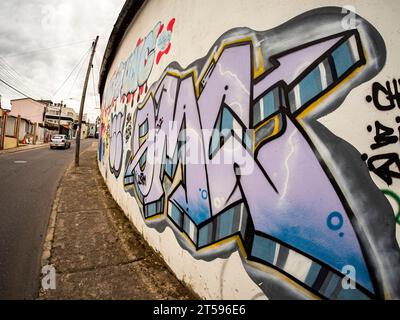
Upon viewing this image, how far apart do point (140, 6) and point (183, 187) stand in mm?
4852

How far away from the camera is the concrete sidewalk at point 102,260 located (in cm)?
271

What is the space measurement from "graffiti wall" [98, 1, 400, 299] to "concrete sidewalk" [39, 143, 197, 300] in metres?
0.34

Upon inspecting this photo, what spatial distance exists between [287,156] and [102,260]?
10.4 ft

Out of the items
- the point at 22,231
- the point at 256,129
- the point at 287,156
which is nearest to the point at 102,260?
the point at 22,231

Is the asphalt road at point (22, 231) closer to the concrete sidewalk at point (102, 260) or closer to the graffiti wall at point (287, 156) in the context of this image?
the concrete sidewalk at point (102, 260)

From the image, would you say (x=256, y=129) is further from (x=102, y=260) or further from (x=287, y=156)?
(x=102, y=260)

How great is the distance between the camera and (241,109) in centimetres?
218

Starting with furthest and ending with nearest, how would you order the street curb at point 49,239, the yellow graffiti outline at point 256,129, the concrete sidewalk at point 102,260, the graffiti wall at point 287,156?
the street curb at point 49,239 → the concrete sidewalk at point 102,260 → the yellow graffiti outline at point 256,129 → the graffiti wall at point 287,156

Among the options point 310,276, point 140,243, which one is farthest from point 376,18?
point 140,243

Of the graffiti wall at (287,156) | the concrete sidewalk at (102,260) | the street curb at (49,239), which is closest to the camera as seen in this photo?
the graffiti wall at (287,156)

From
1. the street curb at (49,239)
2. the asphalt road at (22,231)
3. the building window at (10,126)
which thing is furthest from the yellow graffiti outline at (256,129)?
the building window at (10,126)

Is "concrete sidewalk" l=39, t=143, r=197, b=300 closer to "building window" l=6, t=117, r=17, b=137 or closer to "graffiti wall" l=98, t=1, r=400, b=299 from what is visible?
"graffiti wall" l=98, t=1, r=400, b=299

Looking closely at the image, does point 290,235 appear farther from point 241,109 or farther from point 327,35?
point 327,35

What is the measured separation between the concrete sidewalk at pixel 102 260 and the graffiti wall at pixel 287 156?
34 cm
